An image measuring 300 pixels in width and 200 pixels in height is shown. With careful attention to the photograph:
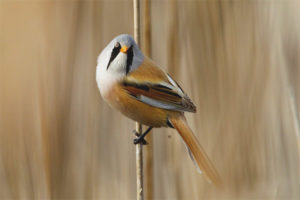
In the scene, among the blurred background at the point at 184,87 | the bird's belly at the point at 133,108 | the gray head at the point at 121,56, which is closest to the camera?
the gray head at the point at 121,56

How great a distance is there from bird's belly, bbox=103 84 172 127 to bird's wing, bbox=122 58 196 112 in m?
0.02

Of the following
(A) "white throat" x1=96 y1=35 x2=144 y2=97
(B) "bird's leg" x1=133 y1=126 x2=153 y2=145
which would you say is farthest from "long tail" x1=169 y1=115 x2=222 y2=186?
(A) "white throat" x1=96 y1=35 x2=144 y2=97

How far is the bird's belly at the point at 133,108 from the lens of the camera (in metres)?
1.81

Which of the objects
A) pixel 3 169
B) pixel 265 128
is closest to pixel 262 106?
pixel 265 128

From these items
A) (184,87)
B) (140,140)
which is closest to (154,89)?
(140,140)

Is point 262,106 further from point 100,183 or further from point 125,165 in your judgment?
point 100,183

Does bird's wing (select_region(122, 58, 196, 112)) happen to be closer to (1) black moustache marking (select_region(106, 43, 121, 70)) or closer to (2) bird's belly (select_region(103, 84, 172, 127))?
(2) bird's belly (select_region(103, 84, 172, 127))

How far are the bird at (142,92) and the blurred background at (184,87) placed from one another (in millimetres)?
276

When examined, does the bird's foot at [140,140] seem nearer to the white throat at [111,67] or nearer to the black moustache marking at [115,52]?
the white throat at [111,67]

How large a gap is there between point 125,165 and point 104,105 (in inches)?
14.4

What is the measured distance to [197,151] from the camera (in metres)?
1.75

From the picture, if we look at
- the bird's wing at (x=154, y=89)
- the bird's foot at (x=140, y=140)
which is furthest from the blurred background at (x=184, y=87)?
the bird's foot at (x=140, y=140)

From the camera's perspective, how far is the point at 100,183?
2393mm

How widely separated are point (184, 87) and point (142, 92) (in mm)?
638
